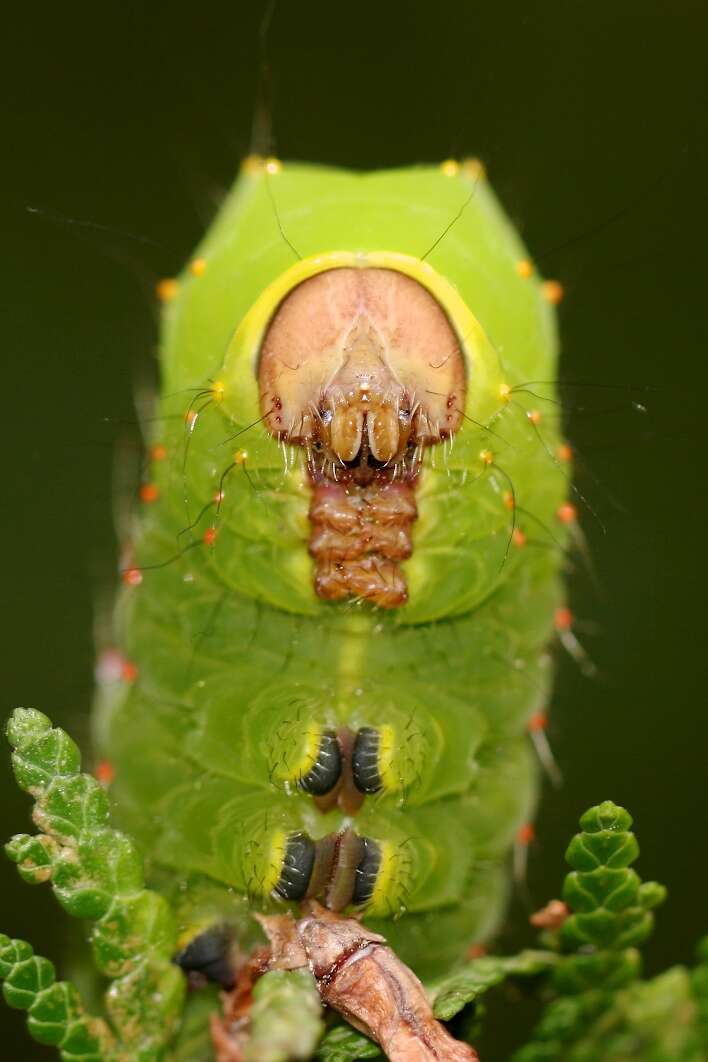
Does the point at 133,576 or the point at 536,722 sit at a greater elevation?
the point at 133,576

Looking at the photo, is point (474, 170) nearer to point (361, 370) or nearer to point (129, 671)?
point (361, 370)

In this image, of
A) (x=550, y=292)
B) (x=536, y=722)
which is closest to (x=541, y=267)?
(x=550, y=292)

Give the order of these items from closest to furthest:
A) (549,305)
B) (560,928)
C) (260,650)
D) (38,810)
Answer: (38,810)
(560,928)
(260,650)
(549,305)

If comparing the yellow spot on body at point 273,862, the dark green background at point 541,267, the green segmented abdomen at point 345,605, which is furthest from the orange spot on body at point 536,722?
the dark green background at point 541,267

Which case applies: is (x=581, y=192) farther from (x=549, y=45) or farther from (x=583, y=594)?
(x=583, y=594)

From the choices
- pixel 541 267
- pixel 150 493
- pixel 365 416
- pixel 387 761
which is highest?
pixel 541 267

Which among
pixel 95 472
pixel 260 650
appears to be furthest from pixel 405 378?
pixel 95 472
